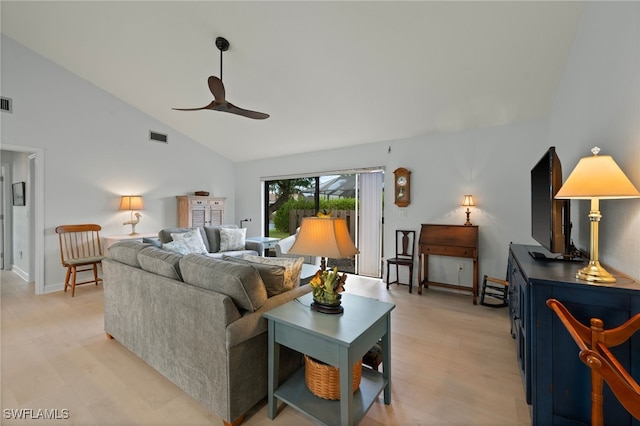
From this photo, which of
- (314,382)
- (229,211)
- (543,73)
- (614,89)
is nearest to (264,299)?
(314,382)

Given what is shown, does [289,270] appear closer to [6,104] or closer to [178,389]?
[178,389]

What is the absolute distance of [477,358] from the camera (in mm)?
2273

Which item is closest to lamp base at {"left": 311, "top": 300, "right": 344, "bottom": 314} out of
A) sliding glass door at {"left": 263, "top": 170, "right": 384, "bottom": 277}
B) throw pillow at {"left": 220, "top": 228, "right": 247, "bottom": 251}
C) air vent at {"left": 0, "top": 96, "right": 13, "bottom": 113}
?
sliding glass door at {"left": 263, "top": 170, "right": 384, "bottom": 277}

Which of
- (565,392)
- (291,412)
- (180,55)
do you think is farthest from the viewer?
(180,55)

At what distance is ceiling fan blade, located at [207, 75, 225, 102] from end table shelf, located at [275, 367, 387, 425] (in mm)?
2495

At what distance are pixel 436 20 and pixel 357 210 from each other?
3108 mm

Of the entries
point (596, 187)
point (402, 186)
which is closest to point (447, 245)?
point (402, 186)

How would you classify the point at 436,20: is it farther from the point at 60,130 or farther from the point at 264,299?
the point at 60,130

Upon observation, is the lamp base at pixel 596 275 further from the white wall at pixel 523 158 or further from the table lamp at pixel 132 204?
the table lamp at pixel 132 204

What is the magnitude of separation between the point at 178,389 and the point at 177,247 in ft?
7.14

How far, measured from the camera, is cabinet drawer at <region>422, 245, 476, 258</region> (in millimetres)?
3580

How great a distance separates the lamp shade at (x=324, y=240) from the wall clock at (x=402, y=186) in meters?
2.90

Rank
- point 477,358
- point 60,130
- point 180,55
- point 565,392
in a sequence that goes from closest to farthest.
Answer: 1. point 565,392
2. point 477,358
3. point 180,55
4. point 60,130

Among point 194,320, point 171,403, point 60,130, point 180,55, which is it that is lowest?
point 171,403
